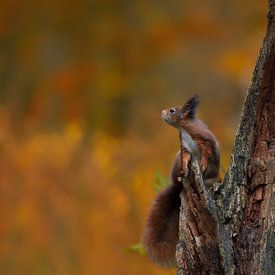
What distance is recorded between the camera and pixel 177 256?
11.9 ft

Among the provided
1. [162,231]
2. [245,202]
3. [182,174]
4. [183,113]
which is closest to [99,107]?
[162,231]

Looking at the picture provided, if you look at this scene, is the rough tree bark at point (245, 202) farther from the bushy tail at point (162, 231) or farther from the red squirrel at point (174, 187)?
the bushy tail at point (162, 231)

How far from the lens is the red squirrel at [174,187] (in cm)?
377

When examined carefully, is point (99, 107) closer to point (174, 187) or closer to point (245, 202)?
point (174, 187)

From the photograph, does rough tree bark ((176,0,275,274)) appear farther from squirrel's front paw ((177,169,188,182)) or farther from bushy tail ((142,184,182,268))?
bushy tail ((142,184,182,268))

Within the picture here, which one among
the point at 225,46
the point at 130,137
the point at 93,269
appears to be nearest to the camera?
the point at 93,269

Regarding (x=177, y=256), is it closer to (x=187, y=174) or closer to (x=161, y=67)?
(x=187, y=174)

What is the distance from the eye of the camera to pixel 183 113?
153 inches

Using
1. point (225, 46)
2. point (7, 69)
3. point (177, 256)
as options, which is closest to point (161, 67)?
point (225, 46)

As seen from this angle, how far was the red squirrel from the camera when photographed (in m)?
3.77

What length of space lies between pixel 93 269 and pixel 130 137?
2869 millimetres

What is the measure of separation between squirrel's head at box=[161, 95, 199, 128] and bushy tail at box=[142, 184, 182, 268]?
0.93 ft

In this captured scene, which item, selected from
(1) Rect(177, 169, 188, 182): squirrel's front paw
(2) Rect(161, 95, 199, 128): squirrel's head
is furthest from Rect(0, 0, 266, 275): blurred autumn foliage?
(1) Rect(177, 169, 188, 182): squirrel's front paw

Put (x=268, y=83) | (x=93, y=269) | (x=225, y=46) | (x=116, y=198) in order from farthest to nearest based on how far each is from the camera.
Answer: (x=225, y=46), (x=116, y=198), (x=93, y=269), (x=268, y=83)
